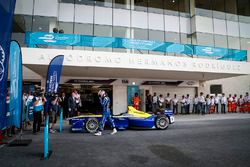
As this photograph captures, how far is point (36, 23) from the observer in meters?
13.6

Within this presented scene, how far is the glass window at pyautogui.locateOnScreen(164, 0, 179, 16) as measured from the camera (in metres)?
17.3

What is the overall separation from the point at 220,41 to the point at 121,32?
10.2 metres

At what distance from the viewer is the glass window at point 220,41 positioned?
57.8 ft

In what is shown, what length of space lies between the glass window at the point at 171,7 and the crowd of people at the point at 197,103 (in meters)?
8.21

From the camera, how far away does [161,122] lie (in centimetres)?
796

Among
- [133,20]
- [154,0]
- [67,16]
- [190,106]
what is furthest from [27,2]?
[190,106]

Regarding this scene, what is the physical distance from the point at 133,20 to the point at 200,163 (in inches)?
573

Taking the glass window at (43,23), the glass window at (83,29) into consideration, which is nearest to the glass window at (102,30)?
the glass window at (83,29)

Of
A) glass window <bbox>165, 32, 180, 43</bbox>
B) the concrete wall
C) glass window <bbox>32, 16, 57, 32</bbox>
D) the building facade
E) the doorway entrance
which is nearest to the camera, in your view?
the building facade

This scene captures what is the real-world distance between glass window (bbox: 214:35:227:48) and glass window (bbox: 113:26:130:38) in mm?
8997

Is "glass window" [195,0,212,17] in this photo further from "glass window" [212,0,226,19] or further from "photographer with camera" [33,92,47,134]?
"photographer with camera" [33,92,47,134]

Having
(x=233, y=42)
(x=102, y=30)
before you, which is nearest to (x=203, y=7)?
(x=233, y=42)

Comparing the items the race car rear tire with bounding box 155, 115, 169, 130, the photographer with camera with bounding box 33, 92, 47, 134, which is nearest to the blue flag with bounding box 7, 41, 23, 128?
the photographer with camera with bounding box 33, 92, 47, 134

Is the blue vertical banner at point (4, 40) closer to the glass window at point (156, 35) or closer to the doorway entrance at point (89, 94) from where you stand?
the doorway entrance at point (89, 94)
